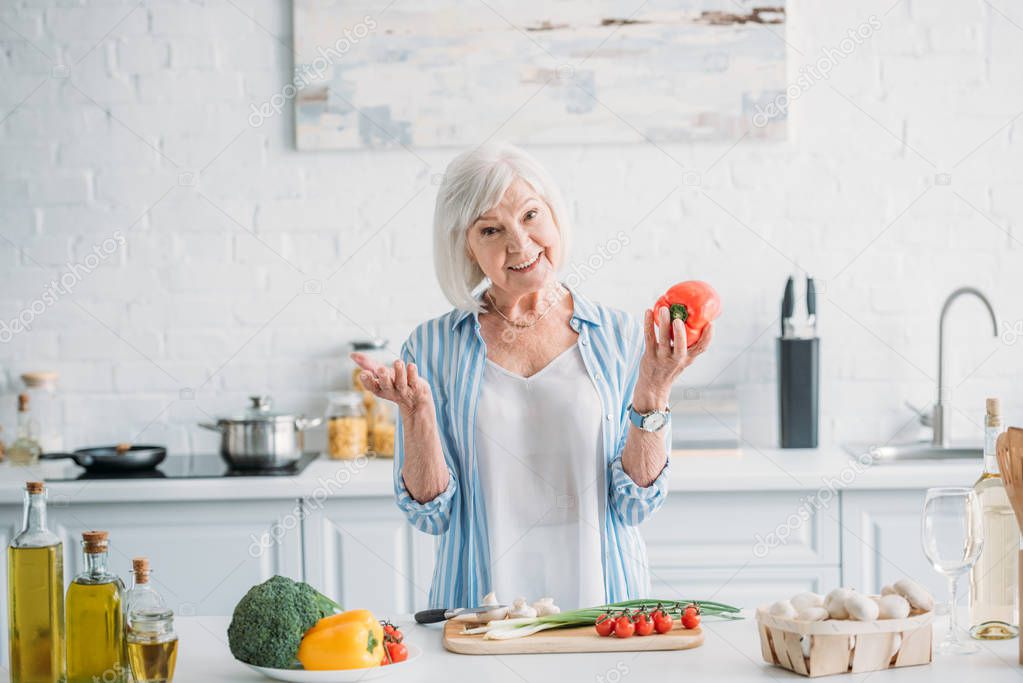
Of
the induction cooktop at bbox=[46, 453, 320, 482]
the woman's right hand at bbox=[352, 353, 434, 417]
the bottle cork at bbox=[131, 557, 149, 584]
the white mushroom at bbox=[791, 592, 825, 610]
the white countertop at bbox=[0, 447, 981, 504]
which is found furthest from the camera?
the induction cooktop at bbox=[46, 453, 320, 482]

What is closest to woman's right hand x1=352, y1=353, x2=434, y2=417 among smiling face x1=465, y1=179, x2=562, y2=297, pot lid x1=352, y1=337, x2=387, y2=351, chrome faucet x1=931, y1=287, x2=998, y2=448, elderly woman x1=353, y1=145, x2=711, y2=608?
elderly woman x1=353, y1=145, x2=711, y2=608

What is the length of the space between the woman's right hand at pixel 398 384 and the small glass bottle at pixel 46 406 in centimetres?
189

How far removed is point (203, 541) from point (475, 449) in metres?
1.16

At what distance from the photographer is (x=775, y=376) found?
11.0 ft

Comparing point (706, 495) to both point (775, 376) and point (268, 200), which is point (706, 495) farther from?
point (268, 200)

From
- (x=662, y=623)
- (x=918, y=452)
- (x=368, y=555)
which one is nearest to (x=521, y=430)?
(x=662, y=623)

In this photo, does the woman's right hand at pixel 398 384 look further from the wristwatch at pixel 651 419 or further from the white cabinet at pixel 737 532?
the white cabinet at pixel 737 532

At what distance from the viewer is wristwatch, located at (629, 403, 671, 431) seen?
72.8 inches

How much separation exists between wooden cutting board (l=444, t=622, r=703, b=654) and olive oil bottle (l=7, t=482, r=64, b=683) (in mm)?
520

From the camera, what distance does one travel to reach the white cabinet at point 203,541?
2867mm

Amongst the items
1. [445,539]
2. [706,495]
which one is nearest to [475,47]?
[706,495]

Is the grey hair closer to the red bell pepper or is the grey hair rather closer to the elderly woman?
the elderly woman

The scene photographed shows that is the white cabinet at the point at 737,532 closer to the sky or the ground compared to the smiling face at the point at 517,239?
closer to the ground

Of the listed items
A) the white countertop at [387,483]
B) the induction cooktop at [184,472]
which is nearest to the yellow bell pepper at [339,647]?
the white countertop at [387,483]
